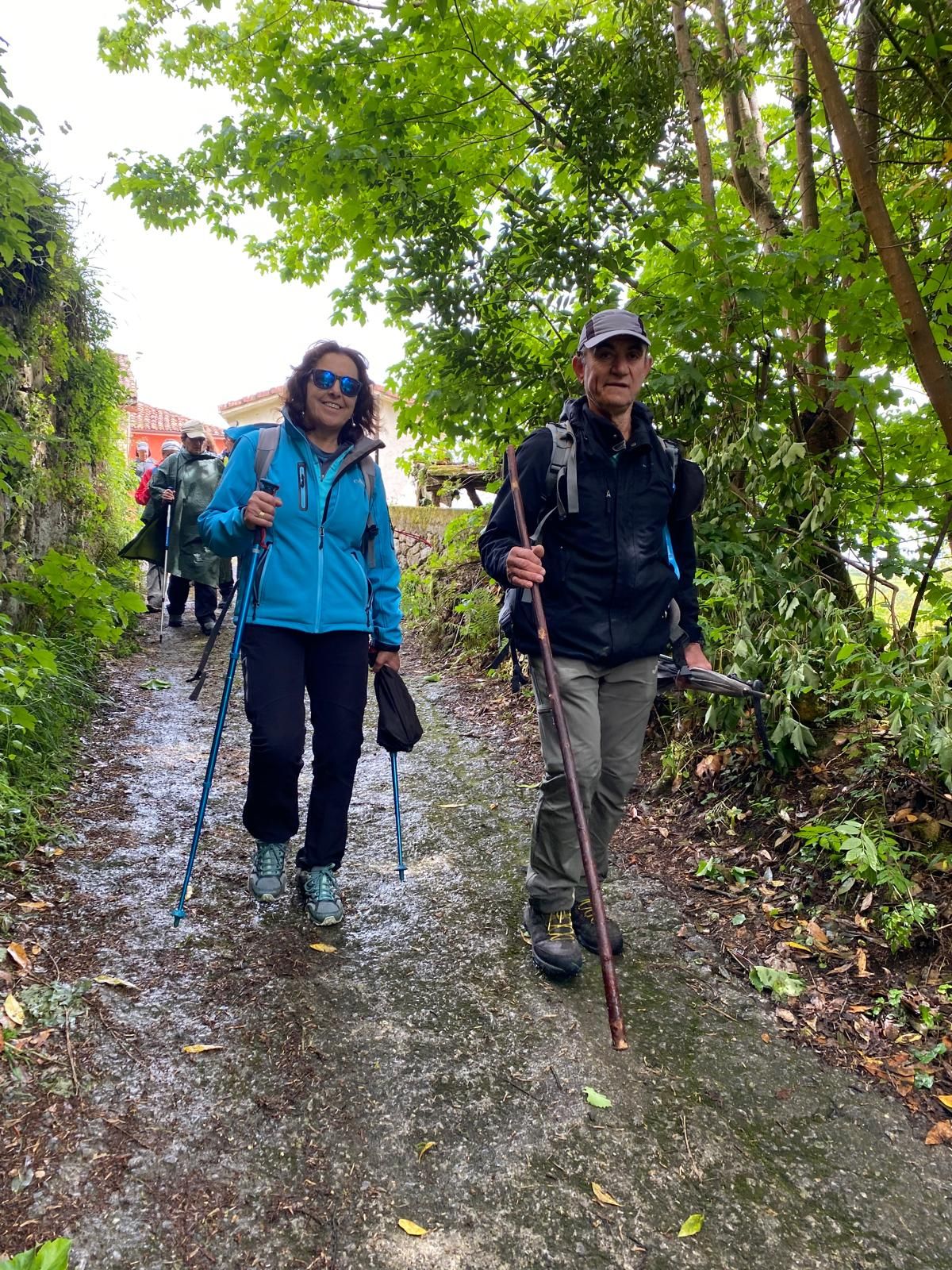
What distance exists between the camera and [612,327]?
2.86 metres

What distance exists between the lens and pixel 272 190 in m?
5.49

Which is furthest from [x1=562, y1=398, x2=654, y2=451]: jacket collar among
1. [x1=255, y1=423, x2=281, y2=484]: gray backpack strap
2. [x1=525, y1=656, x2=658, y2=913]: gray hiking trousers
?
[x1=255, y1=423, x2=281, y2=484]: gray backpack strap

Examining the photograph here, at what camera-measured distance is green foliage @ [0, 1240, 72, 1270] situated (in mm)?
1643

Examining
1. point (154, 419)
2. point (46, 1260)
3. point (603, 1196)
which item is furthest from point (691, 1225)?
point (154, 419)

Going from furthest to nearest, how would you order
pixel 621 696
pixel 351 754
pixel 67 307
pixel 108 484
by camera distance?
pixel 108 484 < pixel 67 307 < pixel 351 754 < pixel 621 696

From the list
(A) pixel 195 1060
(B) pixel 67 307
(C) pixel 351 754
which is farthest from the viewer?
(B) pixel 67 307

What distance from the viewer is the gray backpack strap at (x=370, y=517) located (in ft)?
11.1

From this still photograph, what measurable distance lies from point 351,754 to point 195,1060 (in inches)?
49.0

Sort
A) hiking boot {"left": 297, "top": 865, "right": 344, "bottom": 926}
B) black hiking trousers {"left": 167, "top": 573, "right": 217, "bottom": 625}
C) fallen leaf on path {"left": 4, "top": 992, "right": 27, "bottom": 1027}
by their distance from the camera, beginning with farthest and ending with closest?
black hiking trousers {"left": 167, "top": 573, "right": 217, "bottom": 625}
hiking boot {"left": 297, "top": 865, "right": 344, "bottom": 926}
fallen leaf on path {"left": 4, "top": 992, "right": 27, "bottom": 1027}

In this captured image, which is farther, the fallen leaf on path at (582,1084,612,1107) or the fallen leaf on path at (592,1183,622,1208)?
the fallen leaf on path at (582,1084,612,1107)

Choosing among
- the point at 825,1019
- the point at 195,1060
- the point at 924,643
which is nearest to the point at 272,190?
the point at 924,643

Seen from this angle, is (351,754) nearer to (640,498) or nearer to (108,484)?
(640,498)

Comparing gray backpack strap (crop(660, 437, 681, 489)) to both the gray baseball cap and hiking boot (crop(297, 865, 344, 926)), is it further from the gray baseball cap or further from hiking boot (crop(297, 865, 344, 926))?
hiking boot (crop(297, 865, 344, 926))

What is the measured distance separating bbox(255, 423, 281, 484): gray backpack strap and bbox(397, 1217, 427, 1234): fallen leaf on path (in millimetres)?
2476
